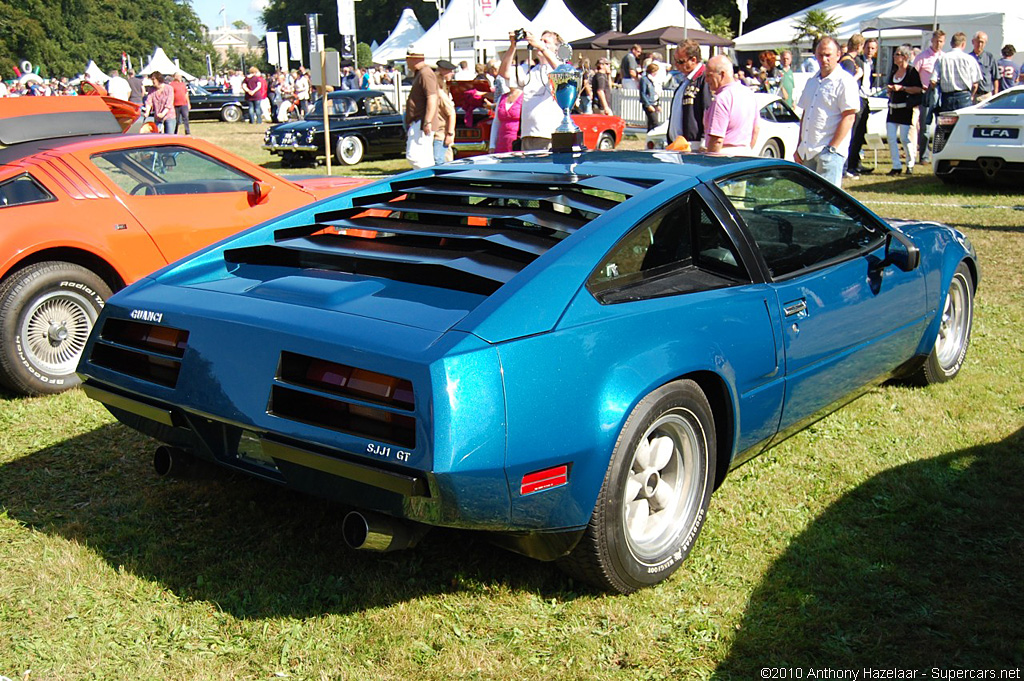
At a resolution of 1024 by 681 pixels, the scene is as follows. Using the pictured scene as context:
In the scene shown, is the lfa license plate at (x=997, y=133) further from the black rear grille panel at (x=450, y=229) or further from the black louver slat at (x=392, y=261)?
the black louver slat at (x=392, y=261)

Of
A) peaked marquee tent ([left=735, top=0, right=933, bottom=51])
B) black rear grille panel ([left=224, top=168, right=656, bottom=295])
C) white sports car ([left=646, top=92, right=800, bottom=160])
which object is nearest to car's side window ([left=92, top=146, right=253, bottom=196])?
black rear grille panel ([left=224, top=168, right=656, bottom=295])

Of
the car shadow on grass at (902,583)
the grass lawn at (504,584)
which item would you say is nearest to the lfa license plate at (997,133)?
the grass lawn at (504,584)

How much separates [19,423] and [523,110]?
559 cm

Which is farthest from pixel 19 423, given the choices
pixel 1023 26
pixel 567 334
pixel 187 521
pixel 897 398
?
pixel 1023 26

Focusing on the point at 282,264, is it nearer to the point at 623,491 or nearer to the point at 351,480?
the point at 351,480

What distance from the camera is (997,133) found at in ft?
38.3

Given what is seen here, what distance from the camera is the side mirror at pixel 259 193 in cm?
606

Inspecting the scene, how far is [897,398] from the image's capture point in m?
4.86

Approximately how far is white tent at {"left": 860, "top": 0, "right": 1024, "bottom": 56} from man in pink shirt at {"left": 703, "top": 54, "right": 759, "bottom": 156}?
1584 cm

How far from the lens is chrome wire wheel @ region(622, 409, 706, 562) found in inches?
119

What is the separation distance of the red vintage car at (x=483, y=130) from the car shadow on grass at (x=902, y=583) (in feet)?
41.5

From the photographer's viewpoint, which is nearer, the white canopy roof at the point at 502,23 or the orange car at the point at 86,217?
the orange car at the point at 86,217

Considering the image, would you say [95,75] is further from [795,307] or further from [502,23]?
[795,307]

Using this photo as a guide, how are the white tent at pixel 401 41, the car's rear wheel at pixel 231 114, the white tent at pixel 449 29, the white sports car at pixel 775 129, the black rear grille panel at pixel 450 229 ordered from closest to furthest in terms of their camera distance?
the black rear grille panel at pixel 450 229, the white sports car at pixel 775 129, the white tent at pixel 449 29, the car's rear wheel at pixel 231 114, the white tent at pixel 401 41
